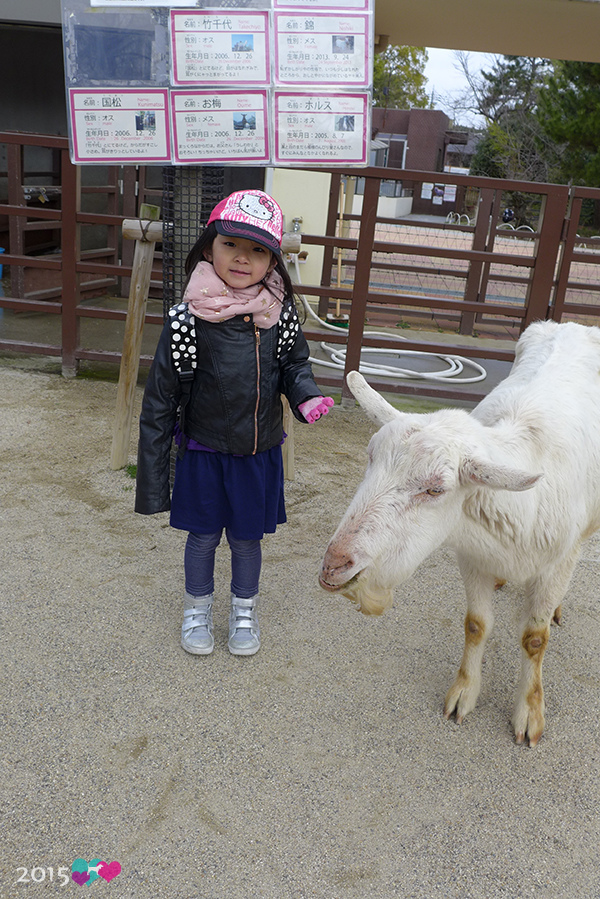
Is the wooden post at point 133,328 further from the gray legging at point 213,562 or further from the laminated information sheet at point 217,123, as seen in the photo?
the gray legging at point 213,562

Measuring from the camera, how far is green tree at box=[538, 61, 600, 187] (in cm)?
2084

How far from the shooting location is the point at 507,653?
3.34 meters

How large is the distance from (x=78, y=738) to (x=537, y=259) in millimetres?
4927

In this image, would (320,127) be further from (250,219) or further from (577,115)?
(577,115)

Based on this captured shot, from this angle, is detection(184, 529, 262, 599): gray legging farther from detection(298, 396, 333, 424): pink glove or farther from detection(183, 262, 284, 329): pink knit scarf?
detection(183, 262, 284, 329): pink knit scarf

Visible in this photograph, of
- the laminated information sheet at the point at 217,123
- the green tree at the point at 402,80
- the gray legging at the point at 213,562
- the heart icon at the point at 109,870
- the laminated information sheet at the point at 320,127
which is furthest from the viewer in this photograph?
the green tree at the point at 402,80

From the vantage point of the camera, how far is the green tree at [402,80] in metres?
40.7

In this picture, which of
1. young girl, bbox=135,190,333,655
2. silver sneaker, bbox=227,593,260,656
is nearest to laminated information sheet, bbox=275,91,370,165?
young girl, bbox=135,190,333,655

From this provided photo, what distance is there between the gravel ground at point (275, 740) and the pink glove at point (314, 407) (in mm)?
1029

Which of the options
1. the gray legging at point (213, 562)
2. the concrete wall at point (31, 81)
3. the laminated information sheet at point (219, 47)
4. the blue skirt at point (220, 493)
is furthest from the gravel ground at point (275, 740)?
the concrete wall at point (31, 81)

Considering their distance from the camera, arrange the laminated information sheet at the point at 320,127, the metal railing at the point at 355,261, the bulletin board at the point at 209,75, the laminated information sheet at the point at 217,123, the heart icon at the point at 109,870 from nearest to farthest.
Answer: the heart icon at the point at 109,870, the bulletin board at the point at 209,75, the laminated information sheet at the point at 217,123, the laminated information sheet at the point at 320,127, the metal railing at the point at 355,261

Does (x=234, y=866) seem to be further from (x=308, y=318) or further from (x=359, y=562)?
(x=308, y=318)

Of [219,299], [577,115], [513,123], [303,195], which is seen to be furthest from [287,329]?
[513,123]

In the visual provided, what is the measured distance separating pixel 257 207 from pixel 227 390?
26.4 inches
